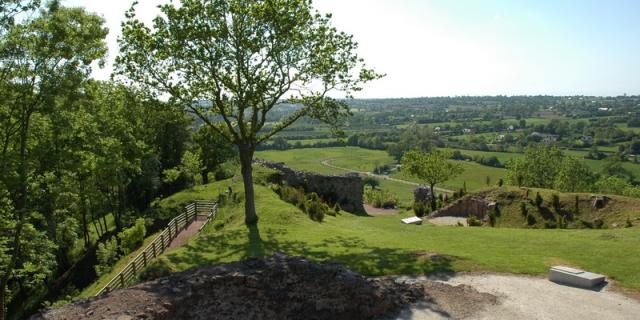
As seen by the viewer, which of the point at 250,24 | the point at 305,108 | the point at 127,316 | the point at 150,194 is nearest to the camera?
the point at 127,316

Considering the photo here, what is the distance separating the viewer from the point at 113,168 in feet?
101

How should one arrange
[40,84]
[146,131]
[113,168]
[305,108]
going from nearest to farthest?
[40,84], [305,108], [113,168], [146,131]

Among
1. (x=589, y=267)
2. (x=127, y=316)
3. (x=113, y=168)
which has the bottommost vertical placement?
(x=589, y=267)

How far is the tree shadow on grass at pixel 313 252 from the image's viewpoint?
1775 cm

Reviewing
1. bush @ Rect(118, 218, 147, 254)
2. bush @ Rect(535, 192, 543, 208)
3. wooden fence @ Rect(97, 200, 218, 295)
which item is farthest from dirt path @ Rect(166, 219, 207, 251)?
bush @ Rect(535, 192, 543, 208)

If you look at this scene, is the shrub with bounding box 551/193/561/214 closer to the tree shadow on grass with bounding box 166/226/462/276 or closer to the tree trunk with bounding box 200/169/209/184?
the tree shadow on grass with bounding box 166/226/462/276

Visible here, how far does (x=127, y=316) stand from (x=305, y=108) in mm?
14635

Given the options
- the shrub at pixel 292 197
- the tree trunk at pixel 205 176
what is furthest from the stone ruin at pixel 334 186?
the tree trunk at pixel 205 176

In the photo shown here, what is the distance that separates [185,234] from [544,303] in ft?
68.5

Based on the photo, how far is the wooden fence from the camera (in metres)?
21.6

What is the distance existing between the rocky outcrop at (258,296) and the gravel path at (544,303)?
1162 mm

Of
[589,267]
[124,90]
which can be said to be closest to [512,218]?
[589,267]

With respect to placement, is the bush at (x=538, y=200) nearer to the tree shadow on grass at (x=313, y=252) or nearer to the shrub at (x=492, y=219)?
the shrub at (x=492, y=219)

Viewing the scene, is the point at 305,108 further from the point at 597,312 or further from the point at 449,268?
the point at 597,312
